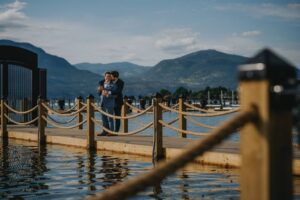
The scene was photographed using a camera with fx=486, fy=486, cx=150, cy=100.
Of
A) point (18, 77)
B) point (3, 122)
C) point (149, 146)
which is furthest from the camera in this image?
point (18, 77)

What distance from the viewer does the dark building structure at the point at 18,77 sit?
66.8 ft

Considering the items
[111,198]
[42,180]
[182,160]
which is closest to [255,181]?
[182,160]

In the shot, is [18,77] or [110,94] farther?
[18,77]

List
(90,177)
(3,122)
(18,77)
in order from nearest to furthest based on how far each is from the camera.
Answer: (90,177), (3,122), (18,77)

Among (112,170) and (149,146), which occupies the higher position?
(149,146)

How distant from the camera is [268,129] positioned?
7.54 feet

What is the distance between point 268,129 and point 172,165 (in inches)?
19.5

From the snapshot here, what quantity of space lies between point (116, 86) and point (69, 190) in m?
7.15

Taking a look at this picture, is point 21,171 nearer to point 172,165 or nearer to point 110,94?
point 110,94

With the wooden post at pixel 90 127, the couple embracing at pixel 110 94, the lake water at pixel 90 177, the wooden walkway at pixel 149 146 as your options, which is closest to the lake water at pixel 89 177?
the lake water at pixel 90 177

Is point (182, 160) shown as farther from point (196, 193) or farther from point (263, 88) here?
point (196, 193)

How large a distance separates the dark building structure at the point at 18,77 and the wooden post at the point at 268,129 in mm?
18731

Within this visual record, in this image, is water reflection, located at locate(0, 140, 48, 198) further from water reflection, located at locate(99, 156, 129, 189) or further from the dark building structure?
the dark building structure

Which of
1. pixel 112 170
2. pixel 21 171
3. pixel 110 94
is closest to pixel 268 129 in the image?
pixel 112 170
